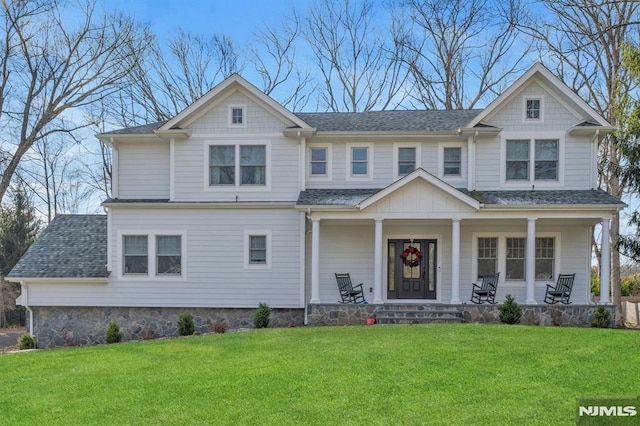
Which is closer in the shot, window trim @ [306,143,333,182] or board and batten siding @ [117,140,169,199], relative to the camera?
board and batten siding @ [117,140,169,199]

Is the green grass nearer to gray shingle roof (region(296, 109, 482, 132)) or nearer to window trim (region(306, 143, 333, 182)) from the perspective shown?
window trim (region(306, 143, 333, 182))

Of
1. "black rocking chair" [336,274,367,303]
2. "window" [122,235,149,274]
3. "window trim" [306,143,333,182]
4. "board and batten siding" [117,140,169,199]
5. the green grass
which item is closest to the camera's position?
the green grass

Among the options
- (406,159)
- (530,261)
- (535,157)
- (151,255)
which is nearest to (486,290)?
(530,261)

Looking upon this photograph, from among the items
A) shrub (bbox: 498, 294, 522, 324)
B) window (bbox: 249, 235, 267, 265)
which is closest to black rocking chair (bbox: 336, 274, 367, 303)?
window (bbox: 249, 235, 267, 265)

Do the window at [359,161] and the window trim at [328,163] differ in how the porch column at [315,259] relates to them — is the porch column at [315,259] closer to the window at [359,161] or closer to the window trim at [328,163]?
the window trim at [328,163]

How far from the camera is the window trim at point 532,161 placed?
13281 millimetres

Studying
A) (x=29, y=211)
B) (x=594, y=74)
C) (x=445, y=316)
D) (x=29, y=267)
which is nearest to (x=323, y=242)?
(x=445, y=316)

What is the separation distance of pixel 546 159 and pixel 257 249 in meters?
9.28

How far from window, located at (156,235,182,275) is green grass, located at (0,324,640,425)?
4139mm

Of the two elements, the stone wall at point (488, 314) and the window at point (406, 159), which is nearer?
the stone wall at point (488, 314)

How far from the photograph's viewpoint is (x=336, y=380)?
6156 millimetres

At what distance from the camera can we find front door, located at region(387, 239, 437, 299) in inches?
536

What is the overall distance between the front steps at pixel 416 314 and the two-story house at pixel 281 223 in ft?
2.68

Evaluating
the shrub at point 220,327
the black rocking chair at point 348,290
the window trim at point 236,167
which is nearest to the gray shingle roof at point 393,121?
the window trim at point 236,167
